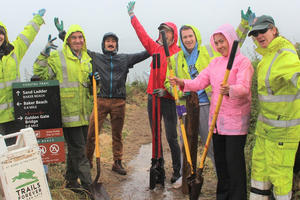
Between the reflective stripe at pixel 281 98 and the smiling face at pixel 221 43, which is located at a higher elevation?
the smiling face at pixel 221 43

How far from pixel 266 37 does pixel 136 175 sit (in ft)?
10.5

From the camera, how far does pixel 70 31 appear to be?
3.99 metres

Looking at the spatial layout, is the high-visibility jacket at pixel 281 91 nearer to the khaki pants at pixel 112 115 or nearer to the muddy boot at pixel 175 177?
the muddy boot at pixel 175 177

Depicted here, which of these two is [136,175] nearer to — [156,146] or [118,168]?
[118,168]

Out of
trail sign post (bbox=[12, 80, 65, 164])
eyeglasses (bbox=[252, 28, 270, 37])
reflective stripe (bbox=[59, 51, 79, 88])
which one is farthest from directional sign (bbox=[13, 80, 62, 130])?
eyeglasses (bbox=[252, 28, 270, 37])

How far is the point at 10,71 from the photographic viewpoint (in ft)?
12.4

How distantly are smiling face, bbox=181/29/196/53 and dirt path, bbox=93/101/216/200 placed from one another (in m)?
1.94

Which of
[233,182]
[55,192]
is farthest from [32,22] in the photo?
[233,182]

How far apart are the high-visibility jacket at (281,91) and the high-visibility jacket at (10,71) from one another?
277cm

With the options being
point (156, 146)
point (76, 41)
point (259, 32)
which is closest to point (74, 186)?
point (156, 146)

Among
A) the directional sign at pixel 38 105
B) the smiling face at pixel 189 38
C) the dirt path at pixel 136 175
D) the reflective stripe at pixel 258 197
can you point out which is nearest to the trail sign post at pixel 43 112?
the directional sign at pixel 38 105

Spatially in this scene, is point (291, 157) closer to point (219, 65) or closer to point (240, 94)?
point (240, 94)

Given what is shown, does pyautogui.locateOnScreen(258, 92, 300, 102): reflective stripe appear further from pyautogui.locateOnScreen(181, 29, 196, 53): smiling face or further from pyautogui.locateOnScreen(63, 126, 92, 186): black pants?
pyautogui.locateOnScreen(63, 126, 92, 186): black pants

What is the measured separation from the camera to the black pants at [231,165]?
318 centimetres
